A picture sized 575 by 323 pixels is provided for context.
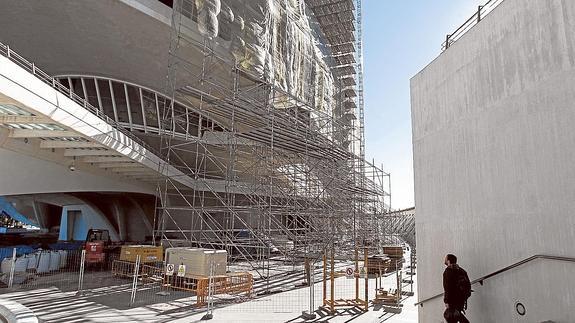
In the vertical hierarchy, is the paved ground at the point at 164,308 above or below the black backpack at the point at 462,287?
below

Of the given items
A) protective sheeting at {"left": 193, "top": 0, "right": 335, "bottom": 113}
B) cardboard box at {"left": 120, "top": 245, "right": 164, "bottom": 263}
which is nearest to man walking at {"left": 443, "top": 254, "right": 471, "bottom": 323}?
cardboard box at {"left": 120, "top": 245, "right": 164, "bottom": 263}

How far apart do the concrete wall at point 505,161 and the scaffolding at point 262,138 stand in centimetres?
857

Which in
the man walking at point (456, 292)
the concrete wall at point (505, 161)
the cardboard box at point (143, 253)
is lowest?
the cardboard box at point (143, 253)

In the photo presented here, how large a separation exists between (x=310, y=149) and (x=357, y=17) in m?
32.6

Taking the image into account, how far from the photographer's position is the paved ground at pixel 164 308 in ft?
30.2

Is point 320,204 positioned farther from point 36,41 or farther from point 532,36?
point 36,41

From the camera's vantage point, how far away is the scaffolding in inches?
677

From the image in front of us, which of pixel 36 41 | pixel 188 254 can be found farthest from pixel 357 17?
pixel 188 254

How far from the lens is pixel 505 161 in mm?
5859

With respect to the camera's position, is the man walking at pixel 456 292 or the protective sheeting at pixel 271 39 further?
the protective sheeting at pixel 271 39

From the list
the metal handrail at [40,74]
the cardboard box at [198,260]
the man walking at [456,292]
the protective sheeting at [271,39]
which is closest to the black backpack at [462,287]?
the man walking at [456,292]

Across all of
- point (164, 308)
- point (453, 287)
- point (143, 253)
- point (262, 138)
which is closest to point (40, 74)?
point (143, 253)

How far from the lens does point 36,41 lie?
19.6 m

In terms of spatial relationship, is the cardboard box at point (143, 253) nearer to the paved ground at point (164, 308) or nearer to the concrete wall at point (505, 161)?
the paved ground at point (164, 308)
